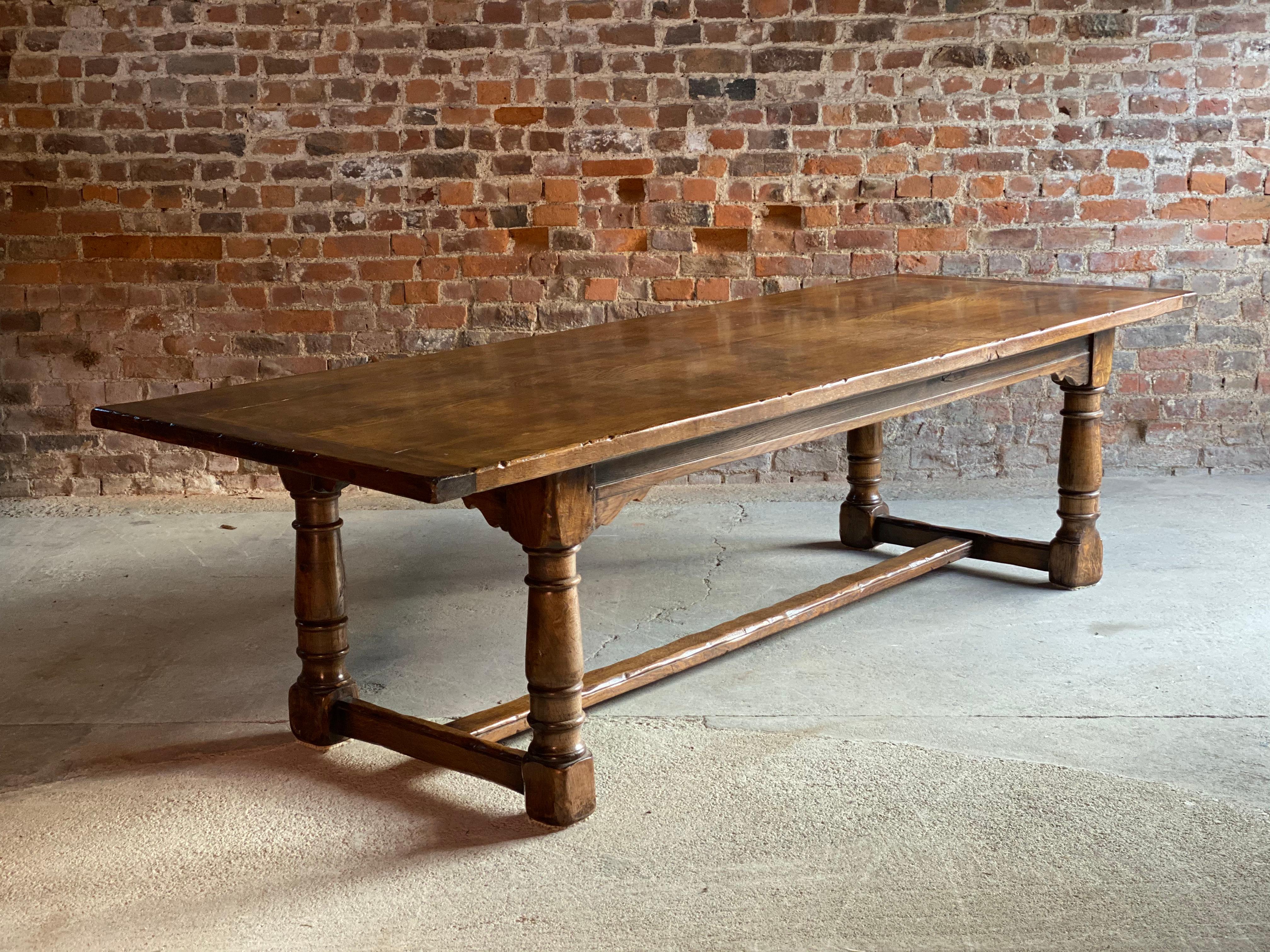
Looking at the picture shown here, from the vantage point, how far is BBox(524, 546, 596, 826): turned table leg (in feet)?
8.75

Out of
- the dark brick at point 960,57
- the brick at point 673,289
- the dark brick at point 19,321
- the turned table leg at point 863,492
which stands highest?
the dark brick at point 960,57

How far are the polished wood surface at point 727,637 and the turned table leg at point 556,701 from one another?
0.19 ft

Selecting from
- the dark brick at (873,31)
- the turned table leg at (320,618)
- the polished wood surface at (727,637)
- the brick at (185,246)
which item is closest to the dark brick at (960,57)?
the dark brick at (873,31)

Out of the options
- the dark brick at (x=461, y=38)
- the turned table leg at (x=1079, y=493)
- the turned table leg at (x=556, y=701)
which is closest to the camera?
the turned table leg at (x=556, y=701)

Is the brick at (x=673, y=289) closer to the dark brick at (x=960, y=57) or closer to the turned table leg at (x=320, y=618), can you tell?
the dark brick at (x=960, y=57)

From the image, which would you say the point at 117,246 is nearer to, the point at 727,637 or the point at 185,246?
the point at 185,246

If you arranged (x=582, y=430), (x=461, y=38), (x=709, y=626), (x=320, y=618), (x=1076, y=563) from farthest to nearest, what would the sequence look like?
(x=461, y=38)
(x=1076, y=563)
(x=709, y=626)
(x=320, y=618)
(x=582, y=430)

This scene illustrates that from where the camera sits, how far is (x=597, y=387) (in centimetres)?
299

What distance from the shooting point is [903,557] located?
4141mm

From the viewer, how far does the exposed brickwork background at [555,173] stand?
515cm

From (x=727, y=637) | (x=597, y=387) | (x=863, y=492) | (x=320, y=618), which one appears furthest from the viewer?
(x=863, y=492)

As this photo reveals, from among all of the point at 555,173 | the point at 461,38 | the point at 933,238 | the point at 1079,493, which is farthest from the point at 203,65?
the point at 1079,493

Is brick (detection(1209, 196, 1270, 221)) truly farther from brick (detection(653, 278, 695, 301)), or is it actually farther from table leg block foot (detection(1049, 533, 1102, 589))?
brick (detection(653, 278, 695, 301))

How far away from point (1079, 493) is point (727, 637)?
49.9 inches
